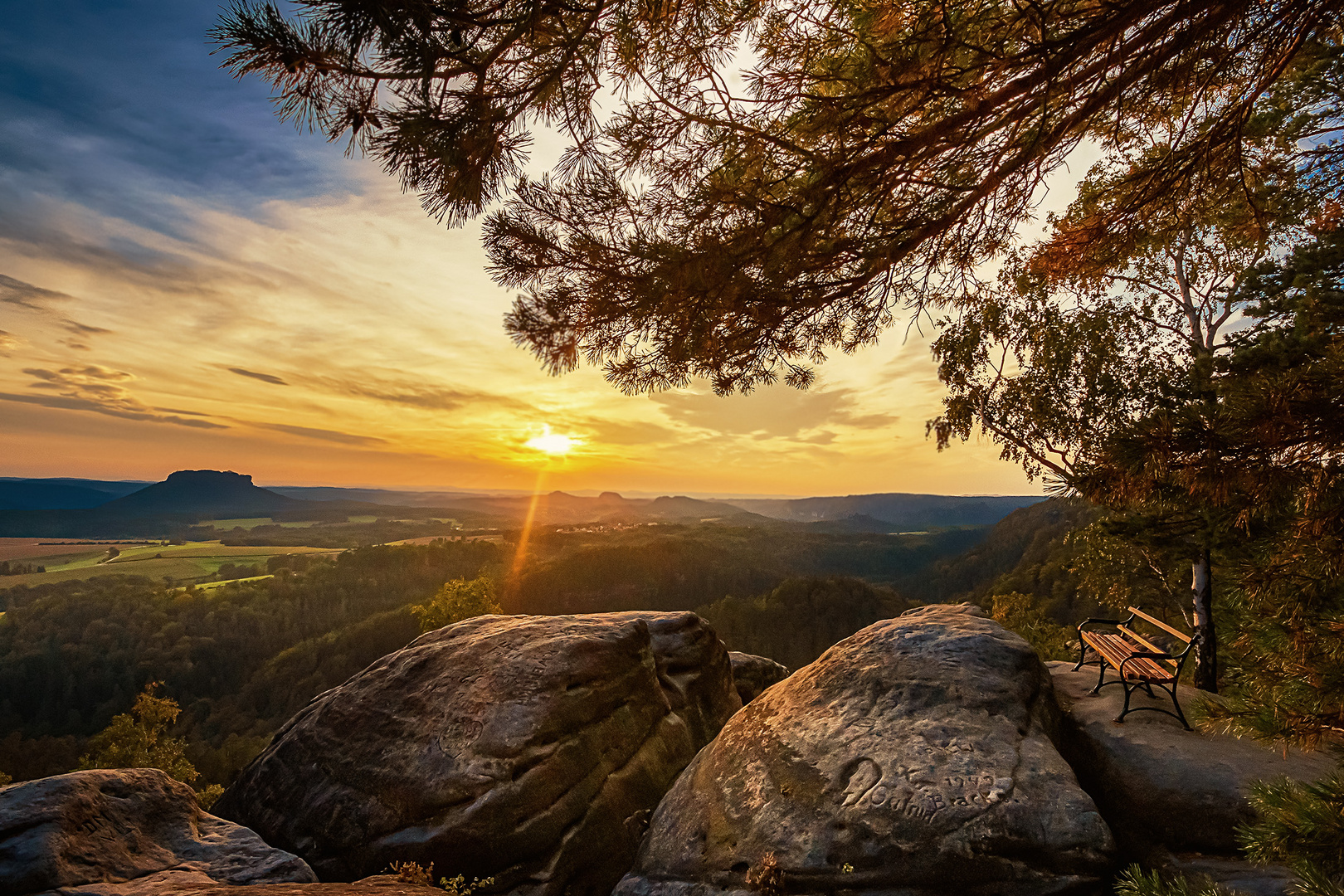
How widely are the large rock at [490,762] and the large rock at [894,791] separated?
138cm

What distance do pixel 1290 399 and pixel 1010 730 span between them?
5.23 m

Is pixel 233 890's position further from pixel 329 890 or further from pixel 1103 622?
pixel 1103 622

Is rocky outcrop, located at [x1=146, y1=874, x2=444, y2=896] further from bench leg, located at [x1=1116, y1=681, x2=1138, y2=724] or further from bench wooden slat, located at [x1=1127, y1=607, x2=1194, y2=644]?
bench wooden slat, located at [x1=1127, y1=607, x2=1194, y2=644]

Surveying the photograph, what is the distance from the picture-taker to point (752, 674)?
1484cm

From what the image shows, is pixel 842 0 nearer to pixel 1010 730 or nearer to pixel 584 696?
pixel 1010 730

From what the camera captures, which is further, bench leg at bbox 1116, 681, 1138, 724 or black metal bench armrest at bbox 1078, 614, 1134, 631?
black metal bench armrest at bbox 1078, 614, 1134, 631

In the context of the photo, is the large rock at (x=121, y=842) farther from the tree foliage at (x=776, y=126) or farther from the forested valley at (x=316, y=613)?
the forested valley at (x=316, y=613)

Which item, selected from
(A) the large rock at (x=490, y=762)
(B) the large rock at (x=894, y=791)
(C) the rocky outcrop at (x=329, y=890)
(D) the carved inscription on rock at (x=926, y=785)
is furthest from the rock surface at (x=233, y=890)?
(D) the carved inscription on rock at (x=926, y=785)

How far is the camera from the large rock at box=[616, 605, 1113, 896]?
17.9 ft

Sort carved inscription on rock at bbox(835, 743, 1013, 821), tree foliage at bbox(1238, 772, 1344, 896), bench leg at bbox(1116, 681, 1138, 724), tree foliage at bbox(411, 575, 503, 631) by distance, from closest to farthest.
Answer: tree foliage at bbox(1238, 772, 1344, 896)
carved inscription on rock at bbox(835, 743, 1013, 821)
bench leg at bbox(1116, 681, 1138, 724)
tree foliage at bbox(411, 575, 503, 631)

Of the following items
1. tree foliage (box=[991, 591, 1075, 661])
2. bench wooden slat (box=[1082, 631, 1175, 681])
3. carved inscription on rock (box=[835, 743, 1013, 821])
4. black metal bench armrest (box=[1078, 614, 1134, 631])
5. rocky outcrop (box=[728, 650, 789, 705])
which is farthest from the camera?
tree foliage (box=[991, 591, 1075, 661])

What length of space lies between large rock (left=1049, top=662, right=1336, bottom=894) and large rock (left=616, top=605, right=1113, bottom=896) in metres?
0.65

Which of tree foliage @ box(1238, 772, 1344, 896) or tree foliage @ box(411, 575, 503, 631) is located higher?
tree foliage @ box(1238, 772, 1344, 896)

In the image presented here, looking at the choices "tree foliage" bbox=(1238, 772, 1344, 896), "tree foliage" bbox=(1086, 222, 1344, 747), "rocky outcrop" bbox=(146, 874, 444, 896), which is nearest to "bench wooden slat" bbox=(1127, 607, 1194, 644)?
"tree foliage" bbox=(1086, 222, 1344, 747)
